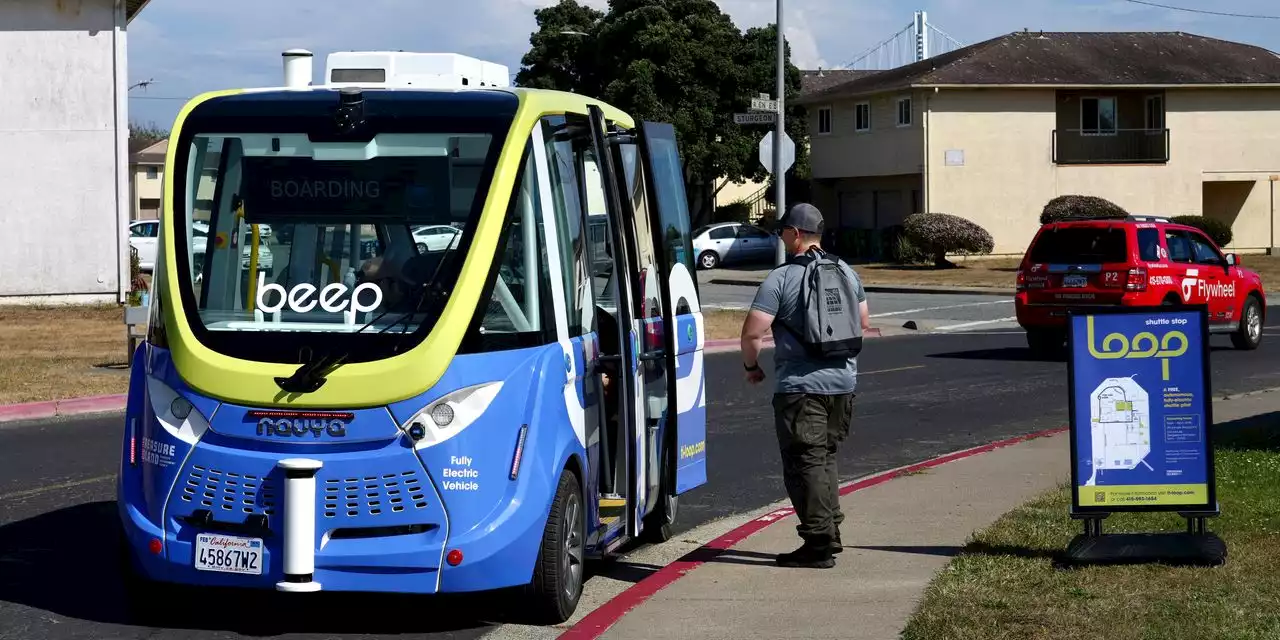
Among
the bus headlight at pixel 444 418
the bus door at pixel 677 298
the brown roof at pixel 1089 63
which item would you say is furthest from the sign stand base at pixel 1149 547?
the brown roof at pixel 1089 63

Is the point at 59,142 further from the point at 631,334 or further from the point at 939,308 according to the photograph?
the point at 631,334

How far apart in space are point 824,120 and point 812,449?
50653 millimetres

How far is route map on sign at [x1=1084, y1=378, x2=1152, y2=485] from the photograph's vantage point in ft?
26.3

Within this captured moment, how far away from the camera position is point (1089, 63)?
174ft

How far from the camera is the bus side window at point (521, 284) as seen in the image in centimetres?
694

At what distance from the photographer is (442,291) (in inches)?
273

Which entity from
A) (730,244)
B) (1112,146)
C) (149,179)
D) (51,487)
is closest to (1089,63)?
(1112,146)

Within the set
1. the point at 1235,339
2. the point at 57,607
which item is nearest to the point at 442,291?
the point at 57,607

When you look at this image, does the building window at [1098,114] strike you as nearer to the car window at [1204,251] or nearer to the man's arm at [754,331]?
the car window at [1204,251]

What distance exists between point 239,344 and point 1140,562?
446 centimetres

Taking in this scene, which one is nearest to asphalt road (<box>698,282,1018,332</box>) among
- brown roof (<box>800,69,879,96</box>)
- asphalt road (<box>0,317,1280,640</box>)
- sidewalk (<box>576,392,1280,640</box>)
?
asphalt road (<box>0,317,1280,640</box>)

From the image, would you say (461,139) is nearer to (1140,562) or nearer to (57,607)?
(57,607)

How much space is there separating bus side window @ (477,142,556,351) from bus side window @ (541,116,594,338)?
225 millimetres

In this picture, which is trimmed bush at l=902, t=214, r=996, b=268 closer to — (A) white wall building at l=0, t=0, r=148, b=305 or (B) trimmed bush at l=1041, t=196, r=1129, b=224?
(B) trimmed bush at l=1041, t=196, r=1129, b=224
